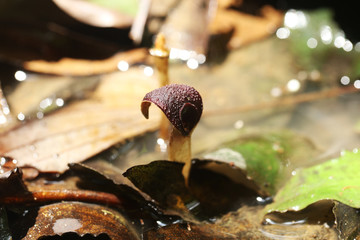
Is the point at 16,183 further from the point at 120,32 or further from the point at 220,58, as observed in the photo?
the point at 220,58

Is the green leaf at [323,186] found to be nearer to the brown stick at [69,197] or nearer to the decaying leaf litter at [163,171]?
the decaying leaf litter at [163,171]

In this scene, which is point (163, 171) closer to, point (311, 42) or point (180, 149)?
point (180, 149)

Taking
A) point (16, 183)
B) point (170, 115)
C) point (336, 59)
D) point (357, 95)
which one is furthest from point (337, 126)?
point (16, 183)

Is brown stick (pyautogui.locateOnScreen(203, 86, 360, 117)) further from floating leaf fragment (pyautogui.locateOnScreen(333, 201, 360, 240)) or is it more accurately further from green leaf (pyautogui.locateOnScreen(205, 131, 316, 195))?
floating leaf fragment (pyautogui.locateOnScreen(333, 201, 360, 240))

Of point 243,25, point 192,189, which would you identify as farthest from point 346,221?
point 243,25

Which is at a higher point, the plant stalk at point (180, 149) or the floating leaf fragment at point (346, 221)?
the plant stalk at point (180, 149)

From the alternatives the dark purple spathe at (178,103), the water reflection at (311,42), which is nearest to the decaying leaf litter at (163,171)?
the dark purple spathe at (178,103)
